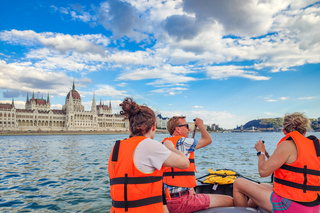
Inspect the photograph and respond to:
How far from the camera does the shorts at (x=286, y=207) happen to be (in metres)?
2.92

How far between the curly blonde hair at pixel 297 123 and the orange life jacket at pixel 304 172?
21cm

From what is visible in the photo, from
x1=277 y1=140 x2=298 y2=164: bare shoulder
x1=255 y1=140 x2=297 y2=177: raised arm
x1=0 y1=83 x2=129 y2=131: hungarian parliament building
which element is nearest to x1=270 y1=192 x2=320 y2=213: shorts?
x1=255 y1=140 x2=297 y2=177: raised arm

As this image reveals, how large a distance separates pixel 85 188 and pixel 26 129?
11093 centimetres

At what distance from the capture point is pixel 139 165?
7.91 ft

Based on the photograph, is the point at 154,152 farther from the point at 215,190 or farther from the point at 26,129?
the point at 26,129

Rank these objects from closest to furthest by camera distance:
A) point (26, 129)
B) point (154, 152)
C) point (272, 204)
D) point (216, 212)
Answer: point (154, 152) → point (272, 204) → point (216, 212) → point (26, 129)

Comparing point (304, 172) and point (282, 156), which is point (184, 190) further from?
point (304, 172)

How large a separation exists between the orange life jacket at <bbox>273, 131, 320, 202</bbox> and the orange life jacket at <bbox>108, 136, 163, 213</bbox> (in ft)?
5.84

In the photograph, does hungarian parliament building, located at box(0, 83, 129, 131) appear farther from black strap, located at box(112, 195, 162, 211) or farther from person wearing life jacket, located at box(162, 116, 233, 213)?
black strap, located at box(112, 195, 162, 211)

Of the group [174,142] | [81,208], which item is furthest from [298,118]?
[81,208]

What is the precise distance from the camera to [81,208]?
659 cm

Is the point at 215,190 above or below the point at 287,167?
below

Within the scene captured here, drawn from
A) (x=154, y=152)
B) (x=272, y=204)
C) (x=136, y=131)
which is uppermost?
(x=136, y=131)

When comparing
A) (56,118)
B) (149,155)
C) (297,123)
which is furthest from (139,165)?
(56,118)
